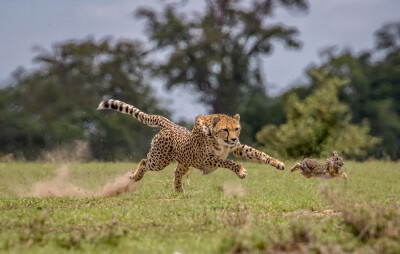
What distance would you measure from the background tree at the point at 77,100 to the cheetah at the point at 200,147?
11134mm

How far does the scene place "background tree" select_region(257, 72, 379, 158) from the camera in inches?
846

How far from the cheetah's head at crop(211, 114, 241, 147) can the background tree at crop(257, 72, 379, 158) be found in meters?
11.3

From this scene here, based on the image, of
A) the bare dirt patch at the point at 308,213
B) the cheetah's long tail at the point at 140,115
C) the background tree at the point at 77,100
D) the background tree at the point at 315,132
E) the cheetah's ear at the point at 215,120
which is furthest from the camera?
the background tree at the point at 77,100

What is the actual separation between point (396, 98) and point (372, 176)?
63.5 ft

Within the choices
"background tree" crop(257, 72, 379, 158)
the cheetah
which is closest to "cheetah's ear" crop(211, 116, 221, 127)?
the cheetah

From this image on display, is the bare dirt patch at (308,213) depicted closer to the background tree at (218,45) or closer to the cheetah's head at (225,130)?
the cheetah's head at (225,130)

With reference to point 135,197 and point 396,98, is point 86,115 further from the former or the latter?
point 135,197

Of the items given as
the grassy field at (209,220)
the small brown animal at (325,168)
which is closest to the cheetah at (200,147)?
the grassy field at (209,220)

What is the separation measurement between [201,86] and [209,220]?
2318cm

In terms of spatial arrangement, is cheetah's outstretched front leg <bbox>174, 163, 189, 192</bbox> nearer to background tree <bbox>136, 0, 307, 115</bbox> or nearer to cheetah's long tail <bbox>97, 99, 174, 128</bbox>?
cheetah's long tail <bbox>97, 99, 174, 128</bbox>

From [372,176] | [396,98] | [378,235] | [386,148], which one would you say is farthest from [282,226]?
[396,98]

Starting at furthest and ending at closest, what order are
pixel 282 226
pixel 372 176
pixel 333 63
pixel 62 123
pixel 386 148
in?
pixel 333 63, pixel 386 148, pixel 62 123, pixel 372 176, pixel 282 226

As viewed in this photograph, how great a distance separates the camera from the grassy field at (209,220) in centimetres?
632

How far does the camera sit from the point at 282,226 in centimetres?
741
